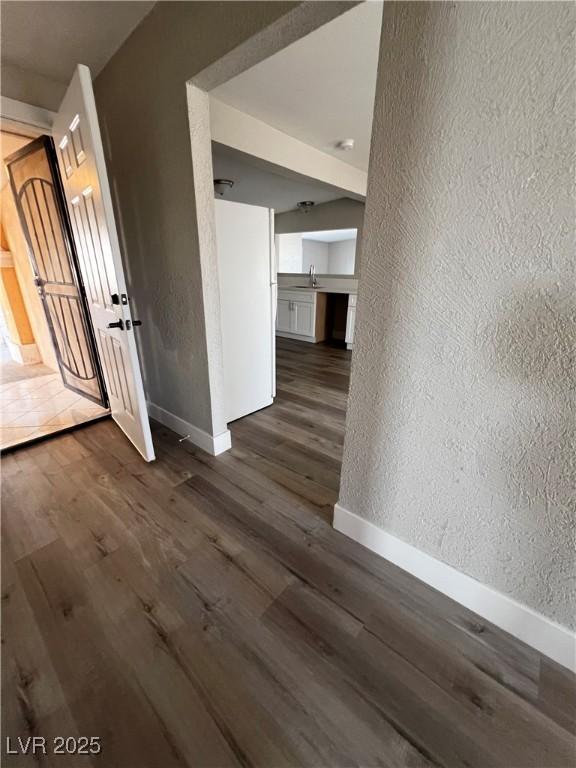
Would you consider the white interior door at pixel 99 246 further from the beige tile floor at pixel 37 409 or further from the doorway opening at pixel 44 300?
the beige tile floor at pixel 37 409

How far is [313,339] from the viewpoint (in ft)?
17.1

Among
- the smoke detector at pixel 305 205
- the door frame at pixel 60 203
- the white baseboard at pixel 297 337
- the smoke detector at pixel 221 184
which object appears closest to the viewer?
the door frame at pixel 60 203

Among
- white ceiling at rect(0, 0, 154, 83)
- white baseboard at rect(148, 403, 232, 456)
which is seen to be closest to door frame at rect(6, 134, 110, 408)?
white ceiling at rect(0, 0, 154, 83)

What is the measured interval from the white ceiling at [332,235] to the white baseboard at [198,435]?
4102 mm

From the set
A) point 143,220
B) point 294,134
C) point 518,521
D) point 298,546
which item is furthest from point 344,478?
point 294,134

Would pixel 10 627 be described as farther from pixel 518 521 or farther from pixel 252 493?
pixel 518 521

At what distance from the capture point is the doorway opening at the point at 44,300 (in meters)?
2.42

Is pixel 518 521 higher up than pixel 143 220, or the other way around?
pixel 143 220

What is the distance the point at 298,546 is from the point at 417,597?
53 cm

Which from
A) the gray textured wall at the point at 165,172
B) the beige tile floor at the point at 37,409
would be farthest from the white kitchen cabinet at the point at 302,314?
the beige tile floor at the point at 37,409

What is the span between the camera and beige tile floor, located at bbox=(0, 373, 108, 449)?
2422 mm

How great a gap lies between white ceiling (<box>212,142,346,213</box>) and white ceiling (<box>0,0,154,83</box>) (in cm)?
75

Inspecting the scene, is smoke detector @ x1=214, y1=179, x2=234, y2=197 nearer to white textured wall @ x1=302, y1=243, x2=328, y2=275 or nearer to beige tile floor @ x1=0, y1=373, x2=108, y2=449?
white textured wall @ x1=302, y1=243, x2=328, y2=275

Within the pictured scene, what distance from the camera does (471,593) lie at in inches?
47.0
